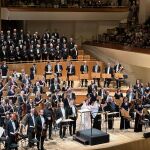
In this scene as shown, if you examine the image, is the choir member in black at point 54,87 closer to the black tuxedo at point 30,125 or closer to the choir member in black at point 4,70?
the choir member in black at point 4,70

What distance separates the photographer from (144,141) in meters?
12.4

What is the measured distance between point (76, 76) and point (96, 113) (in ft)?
13.1

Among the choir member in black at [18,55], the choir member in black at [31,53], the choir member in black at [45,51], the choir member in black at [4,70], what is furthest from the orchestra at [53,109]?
the choir member in black at [45,51]

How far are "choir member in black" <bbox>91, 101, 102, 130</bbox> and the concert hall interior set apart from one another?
0.03 meters

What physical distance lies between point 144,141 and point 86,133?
167 centimetres

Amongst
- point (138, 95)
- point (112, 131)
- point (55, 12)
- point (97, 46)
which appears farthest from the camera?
point (55, 12)

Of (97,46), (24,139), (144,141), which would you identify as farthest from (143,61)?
(24,139)

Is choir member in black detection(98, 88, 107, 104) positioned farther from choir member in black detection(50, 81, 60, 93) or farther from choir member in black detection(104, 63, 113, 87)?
choir member in black detection(104, 63, 113, 87)

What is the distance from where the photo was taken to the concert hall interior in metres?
12.2

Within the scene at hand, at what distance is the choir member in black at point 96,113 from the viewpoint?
13.0 m

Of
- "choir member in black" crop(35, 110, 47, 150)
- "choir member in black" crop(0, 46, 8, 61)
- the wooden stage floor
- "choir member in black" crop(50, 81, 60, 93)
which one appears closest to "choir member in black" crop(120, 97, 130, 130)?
the wooden stage floor

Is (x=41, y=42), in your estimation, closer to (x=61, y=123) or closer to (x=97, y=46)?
(x=97, y=46)

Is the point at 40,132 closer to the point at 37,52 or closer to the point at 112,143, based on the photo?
the point at 112,143

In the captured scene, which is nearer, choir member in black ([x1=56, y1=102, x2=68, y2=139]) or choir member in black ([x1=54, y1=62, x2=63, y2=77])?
choir member in black ([x1=56, y1=102, x2=68, y2=139])
